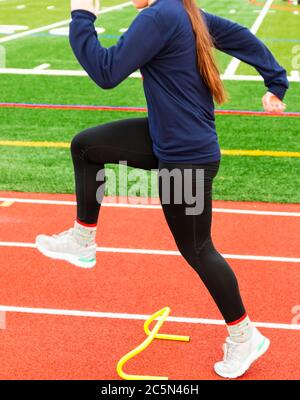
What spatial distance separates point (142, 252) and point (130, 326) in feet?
4.54

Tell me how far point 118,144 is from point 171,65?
1.90 ft

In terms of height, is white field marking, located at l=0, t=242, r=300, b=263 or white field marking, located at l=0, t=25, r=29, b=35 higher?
white field marking, located at l=0, t=242, r=300, b=263

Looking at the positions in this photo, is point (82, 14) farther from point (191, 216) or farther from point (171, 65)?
point (191, 216)

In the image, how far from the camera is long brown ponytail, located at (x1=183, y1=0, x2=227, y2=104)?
3.61 meters

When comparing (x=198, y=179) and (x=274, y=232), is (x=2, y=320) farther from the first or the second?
(x=274, y=232)

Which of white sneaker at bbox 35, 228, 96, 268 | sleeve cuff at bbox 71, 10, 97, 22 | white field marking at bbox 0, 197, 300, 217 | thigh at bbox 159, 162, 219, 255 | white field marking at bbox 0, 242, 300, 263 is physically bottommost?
white field marking at bbox 0, 197, 300, 217

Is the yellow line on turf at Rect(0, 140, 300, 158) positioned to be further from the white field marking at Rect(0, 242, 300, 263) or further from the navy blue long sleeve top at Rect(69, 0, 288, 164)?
the navy blue long sleeve top at Rect(69, 0, 288, 164)

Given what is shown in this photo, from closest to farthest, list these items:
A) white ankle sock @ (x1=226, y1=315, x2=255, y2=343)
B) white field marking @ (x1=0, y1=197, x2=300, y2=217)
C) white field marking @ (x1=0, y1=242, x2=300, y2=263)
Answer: white ankle sock @ (x1=226, y1=315, x2=255, y2=343) < white field marking @ (x1=0, y1=242, x2=300, y2=263) < white field marking @ (x1=0, y1=197, x2=300, y2=217)

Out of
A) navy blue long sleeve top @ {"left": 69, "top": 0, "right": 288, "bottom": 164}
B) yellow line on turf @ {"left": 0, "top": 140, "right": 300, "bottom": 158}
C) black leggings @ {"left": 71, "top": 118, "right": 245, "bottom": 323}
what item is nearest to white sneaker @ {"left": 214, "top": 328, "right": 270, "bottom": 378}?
black leggings @ {"left": 71, "top": 118, "right": 245, "bottom": 323}

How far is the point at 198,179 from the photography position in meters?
3.83

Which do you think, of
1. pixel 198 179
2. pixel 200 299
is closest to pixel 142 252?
pixel 200 299

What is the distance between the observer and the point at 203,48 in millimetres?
3619

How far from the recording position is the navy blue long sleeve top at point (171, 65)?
11.4ft

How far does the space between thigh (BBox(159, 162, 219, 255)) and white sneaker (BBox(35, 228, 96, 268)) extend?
1.94ft
